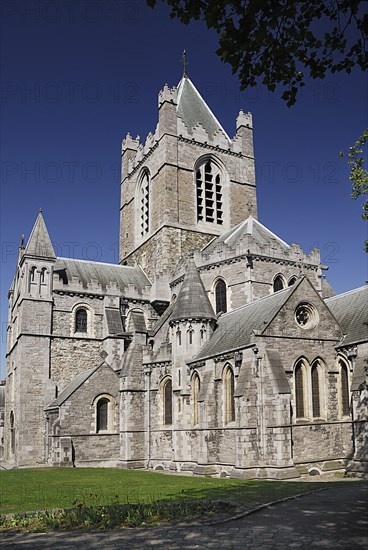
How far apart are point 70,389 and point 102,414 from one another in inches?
106

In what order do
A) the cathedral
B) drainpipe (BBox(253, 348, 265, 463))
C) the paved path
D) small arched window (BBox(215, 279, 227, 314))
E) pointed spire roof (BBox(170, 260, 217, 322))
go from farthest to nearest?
small arched window (BBox(215, 279, 227, 314))
pointed spire roof (BBox(170, 260, 217, 322))
the cathedral
drainpipe (BBox(253, 348, 265, 463))
the paved path

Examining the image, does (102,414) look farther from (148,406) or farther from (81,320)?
(81,320)

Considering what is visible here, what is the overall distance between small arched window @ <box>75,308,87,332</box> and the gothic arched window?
11917 millimetres

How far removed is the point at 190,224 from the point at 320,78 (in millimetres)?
35031

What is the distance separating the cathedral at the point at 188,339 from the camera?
23422 millimetres

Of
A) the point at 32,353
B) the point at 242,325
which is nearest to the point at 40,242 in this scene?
the point at 32,353

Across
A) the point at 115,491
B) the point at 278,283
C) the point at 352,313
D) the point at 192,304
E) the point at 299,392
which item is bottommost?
the point at 115,491

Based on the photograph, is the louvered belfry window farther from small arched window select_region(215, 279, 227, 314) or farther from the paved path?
the paved path

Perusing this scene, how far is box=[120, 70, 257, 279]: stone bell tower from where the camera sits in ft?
142

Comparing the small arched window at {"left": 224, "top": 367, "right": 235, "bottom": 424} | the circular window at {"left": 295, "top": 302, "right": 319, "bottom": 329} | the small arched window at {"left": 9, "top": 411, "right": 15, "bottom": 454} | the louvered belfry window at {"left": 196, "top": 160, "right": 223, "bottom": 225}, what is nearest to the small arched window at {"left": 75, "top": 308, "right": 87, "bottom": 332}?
the small arched window at {"left": 9, "top": 411, "right": 15, "bottom": 454}

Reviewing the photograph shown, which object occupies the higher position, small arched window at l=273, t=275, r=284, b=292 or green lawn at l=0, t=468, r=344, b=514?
small arched window at l=273, t=275, r=284, b=292

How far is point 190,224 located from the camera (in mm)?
43719

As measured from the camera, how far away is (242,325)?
27.5 metres

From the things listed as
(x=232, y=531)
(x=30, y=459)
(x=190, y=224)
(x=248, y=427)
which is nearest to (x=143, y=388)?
Answer: (x=30, y=459)
